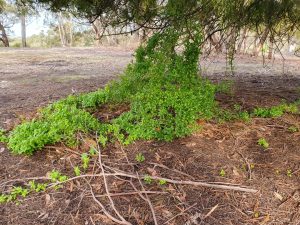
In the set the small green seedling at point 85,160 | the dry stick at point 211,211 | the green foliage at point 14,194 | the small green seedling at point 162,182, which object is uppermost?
the small green seedling at point 85,160

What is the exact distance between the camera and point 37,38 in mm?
40219

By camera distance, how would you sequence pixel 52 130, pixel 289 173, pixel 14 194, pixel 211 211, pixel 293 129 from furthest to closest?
pixel 293 129 < pixel 52 130 < pixel 289 173 < pixel 14 194 < pixel 211 211

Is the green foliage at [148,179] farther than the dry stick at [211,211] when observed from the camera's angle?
Yes

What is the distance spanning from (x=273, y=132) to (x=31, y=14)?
11.7 ft

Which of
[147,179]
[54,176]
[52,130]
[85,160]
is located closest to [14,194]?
[54,176]

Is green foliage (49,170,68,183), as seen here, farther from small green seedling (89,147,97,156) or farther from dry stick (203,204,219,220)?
dry stick (203,204,219,220)

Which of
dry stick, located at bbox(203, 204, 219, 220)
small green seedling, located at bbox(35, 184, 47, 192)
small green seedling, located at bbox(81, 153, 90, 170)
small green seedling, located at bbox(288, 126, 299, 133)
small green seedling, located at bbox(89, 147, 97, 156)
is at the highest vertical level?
small green seedling, located at bbox(288, 126, 299, 133)

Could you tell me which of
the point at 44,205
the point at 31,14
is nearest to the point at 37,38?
the point at 31,14

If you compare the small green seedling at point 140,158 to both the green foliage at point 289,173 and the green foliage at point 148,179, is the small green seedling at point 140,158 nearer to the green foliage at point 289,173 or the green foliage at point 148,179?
the green foliage at point 148,179

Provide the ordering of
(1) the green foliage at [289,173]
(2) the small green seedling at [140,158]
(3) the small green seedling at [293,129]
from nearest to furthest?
1. (1) the green foliage at [289,173]
2. (2) the small green seedling at [140,158]
3. (3) the small green seedling at [293,129]

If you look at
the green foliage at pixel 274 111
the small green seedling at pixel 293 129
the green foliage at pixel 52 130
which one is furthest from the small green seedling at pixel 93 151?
the small green seedling at pixel 293 129

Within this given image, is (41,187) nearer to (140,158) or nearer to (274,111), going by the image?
(140,158)

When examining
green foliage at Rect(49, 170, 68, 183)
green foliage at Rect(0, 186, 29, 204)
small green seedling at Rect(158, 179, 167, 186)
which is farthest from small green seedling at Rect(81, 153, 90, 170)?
small green seedling at Rect(158, 179, 167, 186)

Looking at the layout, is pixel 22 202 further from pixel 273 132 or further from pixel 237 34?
pixel 237 34
